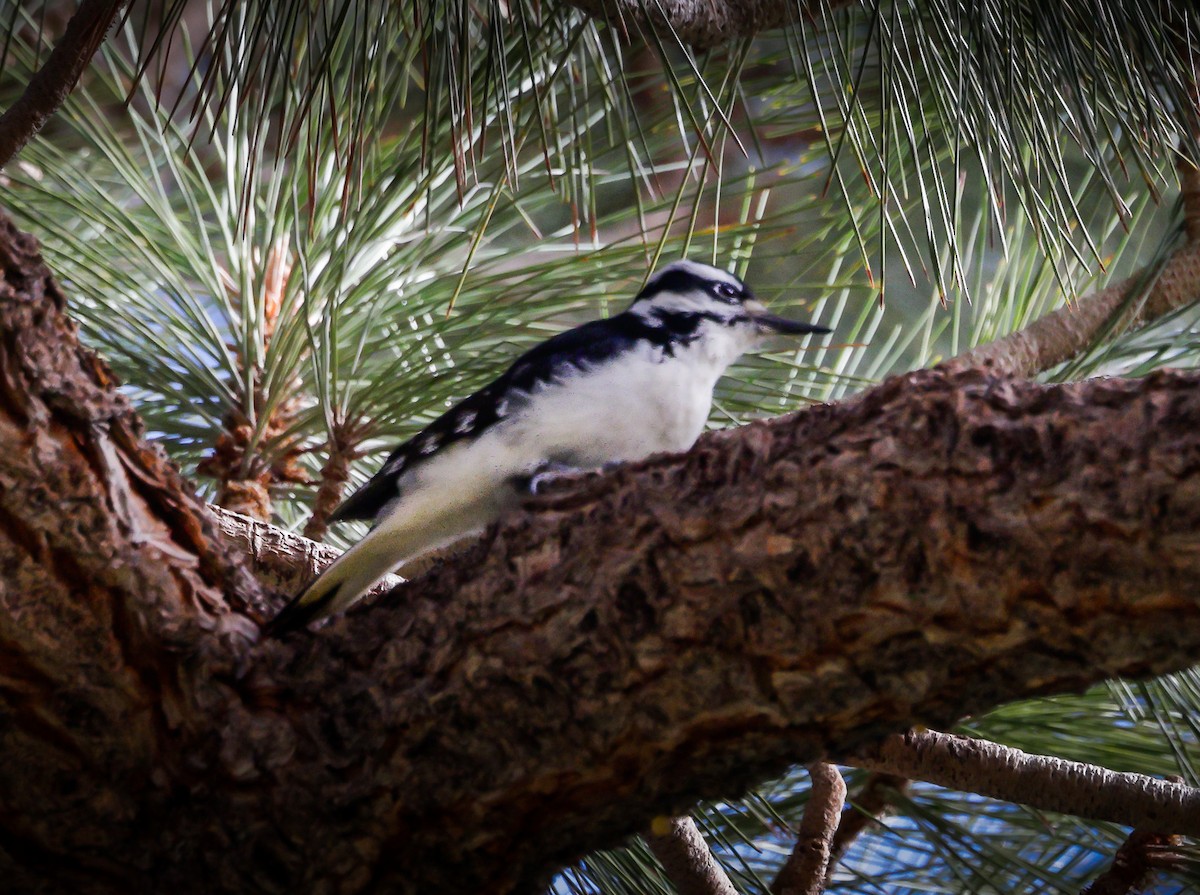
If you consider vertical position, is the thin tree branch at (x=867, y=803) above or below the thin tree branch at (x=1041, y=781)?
below

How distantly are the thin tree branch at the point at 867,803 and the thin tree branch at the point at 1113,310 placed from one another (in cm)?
56

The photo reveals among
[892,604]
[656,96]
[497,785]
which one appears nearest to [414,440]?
[497,785]

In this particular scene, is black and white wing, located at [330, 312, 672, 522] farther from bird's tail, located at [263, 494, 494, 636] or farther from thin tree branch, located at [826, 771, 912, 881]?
thin tree branch, located at [826, 771, 912, 881]

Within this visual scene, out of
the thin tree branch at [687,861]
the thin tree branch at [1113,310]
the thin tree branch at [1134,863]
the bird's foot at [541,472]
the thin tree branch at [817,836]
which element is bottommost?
the thin tree branch at [1134,863]

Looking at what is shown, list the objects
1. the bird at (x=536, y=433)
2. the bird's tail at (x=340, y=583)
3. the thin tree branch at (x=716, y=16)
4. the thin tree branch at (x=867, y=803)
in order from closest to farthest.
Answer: the bird's tail at (x=340, y=583) < the bird at (x=536, y=433) < the thin tree branch at (x=716, y=16) < the thin tree branch at (x=867, y=803)

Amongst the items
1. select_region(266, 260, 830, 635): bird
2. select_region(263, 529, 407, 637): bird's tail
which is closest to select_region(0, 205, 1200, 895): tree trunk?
select_region(263, 529, 407, 637): bird's tail

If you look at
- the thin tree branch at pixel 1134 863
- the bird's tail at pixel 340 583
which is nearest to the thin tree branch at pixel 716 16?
the bird's tail at pixel 340 583

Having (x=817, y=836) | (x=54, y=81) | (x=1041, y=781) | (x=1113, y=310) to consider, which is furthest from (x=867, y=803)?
(x=54, y=81)

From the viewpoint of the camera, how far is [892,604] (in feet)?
2.31

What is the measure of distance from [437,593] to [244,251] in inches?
28.4

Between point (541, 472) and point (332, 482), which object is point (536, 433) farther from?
point (332, 482)

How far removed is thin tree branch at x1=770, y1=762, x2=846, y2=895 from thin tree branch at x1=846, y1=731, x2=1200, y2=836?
9 centimetres

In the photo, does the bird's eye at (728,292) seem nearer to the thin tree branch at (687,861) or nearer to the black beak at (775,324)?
the black beak at (775,324)

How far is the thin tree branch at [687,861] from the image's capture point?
1.13m
